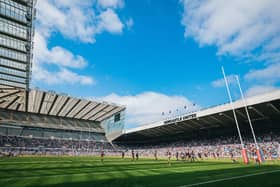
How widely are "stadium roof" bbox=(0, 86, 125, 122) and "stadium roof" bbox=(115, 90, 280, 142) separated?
44.9 feet

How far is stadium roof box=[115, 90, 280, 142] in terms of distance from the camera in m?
29.9

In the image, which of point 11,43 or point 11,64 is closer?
point 11,43

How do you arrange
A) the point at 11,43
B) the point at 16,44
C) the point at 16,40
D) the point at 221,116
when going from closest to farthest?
the point at 16,40 → the point at 11,43 → the point at 16,44 → the point at 221,116

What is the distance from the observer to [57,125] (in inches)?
2611

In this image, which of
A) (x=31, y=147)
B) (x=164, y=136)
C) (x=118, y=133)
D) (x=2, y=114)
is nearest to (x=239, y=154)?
(x=164, y=136)

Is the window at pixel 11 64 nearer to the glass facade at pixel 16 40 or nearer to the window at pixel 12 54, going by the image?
the glass facade at pixel 16 40

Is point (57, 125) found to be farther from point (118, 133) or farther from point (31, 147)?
point (118, 133)

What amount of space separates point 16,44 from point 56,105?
1106 inches

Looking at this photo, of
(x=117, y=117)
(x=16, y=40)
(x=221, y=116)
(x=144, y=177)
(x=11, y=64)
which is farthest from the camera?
(x=117, y=117)

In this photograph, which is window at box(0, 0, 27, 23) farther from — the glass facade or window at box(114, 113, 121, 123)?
window at box(114, 113, 121, 123)

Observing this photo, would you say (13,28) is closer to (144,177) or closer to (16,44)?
(16,44)

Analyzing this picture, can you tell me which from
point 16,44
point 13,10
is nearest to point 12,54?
point 16,44

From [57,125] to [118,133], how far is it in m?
20.7

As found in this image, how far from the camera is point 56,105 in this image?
57156mm
